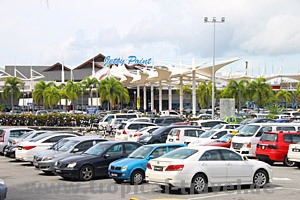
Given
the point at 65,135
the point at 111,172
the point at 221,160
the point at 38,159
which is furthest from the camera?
the point at 65,135

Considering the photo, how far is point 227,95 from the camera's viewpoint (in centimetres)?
8062

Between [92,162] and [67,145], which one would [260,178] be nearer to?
[92,162]

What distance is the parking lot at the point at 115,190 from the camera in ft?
48.4

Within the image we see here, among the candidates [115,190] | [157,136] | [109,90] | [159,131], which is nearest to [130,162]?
[115,190]

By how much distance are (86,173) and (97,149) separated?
1200 mm

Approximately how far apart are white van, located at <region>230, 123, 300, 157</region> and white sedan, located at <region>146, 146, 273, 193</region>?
28.5 feet

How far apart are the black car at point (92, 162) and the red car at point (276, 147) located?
6.25 metres

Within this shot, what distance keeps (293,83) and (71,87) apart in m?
68.2

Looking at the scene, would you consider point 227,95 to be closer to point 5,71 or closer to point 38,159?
point 38,159

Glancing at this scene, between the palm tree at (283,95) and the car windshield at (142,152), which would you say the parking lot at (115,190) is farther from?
the palm tree at (283,95)

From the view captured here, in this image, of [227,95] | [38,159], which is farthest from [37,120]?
[38,159]

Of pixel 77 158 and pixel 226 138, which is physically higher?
pixel 226 138

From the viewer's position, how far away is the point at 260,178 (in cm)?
1611

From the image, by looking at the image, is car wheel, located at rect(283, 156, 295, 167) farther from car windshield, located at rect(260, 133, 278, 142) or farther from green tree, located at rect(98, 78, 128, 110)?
green tree, located at rect(98, 78, 128, 110)
